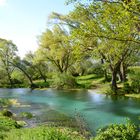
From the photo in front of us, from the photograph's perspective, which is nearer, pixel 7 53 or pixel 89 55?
pixel 89 55

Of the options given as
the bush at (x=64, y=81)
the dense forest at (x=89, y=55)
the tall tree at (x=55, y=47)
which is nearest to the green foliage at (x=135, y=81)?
the dense forest at (x=89, y=55)

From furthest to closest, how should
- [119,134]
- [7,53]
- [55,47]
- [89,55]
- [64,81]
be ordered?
[7,53] < [55,47] < [64,81] < [89,55] < [119,134]

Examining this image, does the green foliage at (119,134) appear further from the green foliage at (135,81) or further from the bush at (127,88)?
the bush at (127,88)

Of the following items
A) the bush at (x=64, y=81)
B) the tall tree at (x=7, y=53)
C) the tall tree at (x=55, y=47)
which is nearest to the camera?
the bush at (x=64, y=81)

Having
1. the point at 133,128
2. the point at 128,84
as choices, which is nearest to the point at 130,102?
the point at 128,84

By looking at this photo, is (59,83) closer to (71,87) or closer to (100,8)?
(71,87)

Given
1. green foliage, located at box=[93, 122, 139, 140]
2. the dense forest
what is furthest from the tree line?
green foliage, located at box=[93, 122, 139, 140]

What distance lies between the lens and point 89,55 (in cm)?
4897

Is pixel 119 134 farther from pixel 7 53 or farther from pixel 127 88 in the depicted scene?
pixel 7 53

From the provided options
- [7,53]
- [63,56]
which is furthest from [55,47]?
[7,53]

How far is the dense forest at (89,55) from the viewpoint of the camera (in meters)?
18.0

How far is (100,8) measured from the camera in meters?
19.0

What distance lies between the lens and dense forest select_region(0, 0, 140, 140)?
709 inches

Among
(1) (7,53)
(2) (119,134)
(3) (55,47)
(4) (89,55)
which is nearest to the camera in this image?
(2) (119,134)
